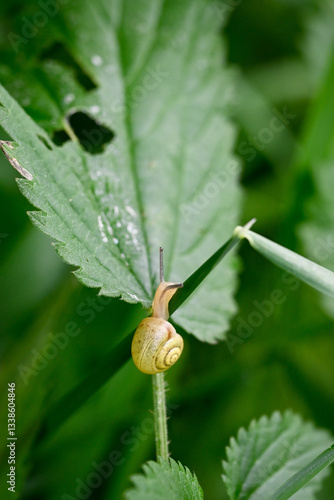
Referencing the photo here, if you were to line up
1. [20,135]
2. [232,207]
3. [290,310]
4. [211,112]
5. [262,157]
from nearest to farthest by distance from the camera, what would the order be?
[20,135]
[232,207]
[211,112]
[290,310]
[262,157]

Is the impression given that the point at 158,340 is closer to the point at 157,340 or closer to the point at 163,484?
the point at 157,340

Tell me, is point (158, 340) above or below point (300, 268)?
below

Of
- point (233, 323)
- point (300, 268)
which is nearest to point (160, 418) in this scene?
point (300, 268)

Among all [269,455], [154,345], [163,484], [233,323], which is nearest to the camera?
[163,484]

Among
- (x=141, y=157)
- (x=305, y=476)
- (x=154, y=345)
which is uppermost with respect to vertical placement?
(x=141, y=157)

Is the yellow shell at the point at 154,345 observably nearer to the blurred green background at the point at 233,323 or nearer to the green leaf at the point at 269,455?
the green leaf at the point at 269,455

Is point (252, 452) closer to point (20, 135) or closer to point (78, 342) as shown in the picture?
point (78, 342)

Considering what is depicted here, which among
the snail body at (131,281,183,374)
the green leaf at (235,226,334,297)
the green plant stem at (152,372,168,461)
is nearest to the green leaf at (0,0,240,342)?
the snail body at (131,281,183,374)

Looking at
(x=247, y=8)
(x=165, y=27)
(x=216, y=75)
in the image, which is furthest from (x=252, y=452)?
(x=247, y=8)
